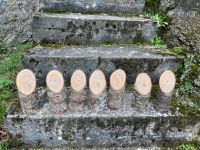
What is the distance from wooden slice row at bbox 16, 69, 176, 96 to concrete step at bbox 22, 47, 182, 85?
39 centimetres

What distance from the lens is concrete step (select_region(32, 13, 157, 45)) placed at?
173 inches

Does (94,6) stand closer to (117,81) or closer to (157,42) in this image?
(157,42)

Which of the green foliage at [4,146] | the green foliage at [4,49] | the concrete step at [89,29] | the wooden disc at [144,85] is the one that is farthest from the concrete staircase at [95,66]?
the green foliage at [4,49]

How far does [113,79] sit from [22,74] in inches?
40.4

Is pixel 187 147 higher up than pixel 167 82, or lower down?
lower down

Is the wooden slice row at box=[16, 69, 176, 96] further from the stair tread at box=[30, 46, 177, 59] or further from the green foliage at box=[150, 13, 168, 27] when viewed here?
the green foliage at box=[150, 13, 168, 27]

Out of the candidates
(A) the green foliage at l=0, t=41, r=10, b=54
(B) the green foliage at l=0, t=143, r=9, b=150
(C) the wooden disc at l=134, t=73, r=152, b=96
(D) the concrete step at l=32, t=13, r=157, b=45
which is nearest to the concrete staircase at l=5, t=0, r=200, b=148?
(D) the concrete step at l=32, t=13, r=157, b=45

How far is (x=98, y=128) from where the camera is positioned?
3898 mm

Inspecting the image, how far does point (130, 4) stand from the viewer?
482cm

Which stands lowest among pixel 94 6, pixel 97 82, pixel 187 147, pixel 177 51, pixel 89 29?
pixel 187 147

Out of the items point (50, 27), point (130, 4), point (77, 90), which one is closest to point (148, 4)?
point (130, 4)

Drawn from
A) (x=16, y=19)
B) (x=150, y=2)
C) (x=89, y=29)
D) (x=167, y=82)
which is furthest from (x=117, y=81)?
(x=16, y=19)

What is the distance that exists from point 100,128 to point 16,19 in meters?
3.90

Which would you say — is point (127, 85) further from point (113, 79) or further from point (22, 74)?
point (22, 74)
